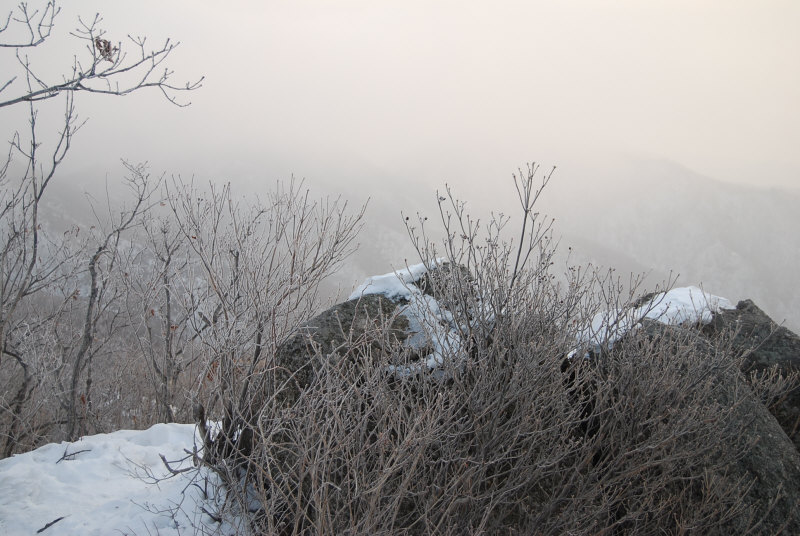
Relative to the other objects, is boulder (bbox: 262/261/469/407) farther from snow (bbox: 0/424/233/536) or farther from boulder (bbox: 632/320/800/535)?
boulder (bbox: 632/320/800/535)

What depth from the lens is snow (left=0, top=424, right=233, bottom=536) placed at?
4082 mm

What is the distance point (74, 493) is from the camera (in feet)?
15.2

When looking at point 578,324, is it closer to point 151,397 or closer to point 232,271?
point 232,271

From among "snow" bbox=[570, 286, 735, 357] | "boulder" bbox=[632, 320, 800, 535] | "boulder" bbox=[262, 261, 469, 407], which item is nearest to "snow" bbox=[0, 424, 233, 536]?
"boulder" bbox=[262, 261, 469, 407]

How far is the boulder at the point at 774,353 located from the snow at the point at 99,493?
6377 mm

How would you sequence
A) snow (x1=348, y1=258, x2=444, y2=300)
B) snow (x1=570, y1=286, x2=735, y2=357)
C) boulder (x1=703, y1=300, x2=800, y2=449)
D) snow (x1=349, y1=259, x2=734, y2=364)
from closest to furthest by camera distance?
1. snow (x1=349, y1=259, x2=734, y2=364)
2. snow (x1=570, y1=286, x2=735, y2=357)
3. snow (x1=348, y1=258, x2=444, y2=300)
4. boulder (x1=703, y1=300, x2=800, y2=449)

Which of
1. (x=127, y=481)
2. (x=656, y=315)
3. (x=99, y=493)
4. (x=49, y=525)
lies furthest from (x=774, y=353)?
(x=49, y=525)

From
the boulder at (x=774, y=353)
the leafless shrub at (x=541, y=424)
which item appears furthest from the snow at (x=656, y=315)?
the boulder at (x=774, y=353)

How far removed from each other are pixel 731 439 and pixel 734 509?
82 centimetres

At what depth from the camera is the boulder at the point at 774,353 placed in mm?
6254

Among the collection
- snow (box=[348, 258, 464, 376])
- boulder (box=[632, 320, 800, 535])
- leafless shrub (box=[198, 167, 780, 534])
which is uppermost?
snow (box=[348, 258, 464, 376])

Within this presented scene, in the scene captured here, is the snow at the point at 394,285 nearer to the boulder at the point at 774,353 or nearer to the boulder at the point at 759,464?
the boulder at the point at 759,464

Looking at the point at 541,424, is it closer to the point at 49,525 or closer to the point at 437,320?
the point at 437,320

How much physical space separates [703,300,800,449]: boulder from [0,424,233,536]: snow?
20.9ft
